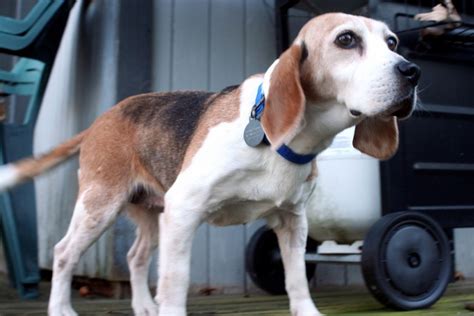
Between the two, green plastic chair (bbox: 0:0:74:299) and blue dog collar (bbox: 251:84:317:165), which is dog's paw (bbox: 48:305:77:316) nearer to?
green plastic chair (bbox: 0:0:74:299)

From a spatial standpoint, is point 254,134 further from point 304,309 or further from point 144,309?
point 144,309

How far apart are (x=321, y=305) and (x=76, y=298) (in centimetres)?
169

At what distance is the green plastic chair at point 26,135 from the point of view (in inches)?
162

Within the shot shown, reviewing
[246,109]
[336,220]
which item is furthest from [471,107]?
[246,109]

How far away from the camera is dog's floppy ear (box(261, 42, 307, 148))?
240cm

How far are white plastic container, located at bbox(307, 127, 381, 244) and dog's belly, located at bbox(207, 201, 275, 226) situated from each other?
97 cm

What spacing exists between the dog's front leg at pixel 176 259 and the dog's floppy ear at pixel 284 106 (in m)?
0.48

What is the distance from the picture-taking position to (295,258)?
9.71 ft

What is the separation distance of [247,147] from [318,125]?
0.93 ft

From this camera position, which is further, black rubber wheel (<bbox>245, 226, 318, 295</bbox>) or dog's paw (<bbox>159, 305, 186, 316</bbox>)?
black rubber wheel (<bbox>245, 226, 318, 295</bbox>)

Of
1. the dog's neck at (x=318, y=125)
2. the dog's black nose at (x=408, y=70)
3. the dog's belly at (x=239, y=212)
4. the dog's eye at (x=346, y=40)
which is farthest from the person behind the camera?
the dog's belly at (x=239, y=212)

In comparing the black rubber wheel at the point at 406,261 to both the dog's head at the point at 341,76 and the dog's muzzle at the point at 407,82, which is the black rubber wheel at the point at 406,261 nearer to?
the dog's head at the point at 341,76

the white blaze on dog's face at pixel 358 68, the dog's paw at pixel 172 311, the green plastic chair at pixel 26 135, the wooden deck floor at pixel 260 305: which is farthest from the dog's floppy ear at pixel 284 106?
the green plastic chair at pixel 26 135

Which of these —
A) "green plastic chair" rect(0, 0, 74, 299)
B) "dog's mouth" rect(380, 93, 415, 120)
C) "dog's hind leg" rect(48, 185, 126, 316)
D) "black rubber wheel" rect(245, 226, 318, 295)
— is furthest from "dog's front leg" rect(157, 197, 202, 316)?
"green plastic chair" rect(0, 0, 74, 299)
